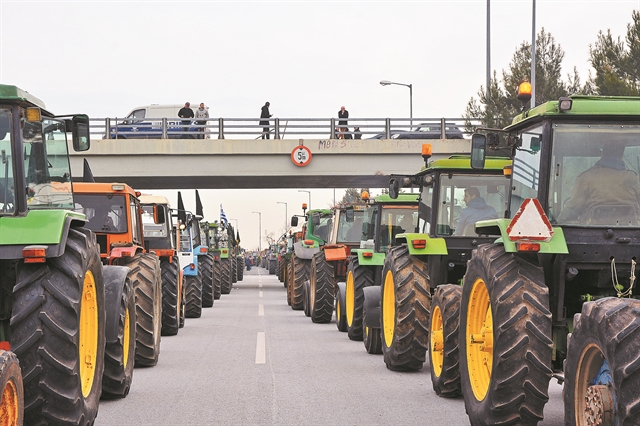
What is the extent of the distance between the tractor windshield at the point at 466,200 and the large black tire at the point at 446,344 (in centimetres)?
172

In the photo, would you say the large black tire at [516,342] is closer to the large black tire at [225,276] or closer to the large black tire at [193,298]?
the large black tire at [193,298]

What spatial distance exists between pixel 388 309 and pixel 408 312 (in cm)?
122

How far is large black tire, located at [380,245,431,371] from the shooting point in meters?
12.4

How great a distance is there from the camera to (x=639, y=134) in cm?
819

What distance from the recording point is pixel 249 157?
41719mm

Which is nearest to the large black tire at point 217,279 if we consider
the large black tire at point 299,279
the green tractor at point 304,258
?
A: the green tractor at point 304,258

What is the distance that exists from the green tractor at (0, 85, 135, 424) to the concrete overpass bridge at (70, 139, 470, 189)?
32627 millimetres

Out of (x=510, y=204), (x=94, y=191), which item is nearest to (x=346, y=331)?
(x=94, y=191)

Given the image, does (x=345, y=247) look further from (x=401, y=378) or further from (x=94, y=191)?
(x=401, y=378)

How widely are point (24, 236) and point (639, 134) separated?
4.63 metres

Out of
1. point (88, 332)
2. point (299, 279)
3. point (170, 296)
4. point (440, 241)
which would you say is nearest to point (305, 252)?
point (299, 279)

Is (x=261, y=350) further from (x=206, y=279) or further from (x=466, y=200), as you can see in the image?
(x=206, y=279)

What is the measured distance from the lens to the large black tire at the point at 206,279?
27.3 meters

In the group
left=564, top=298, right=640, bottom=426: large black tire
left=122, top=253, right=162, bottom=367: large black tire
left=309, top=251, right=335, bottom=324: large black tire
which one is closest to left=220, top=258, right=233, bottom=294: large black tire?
left=309, top=251, right=335, bottom=324: large black tire
